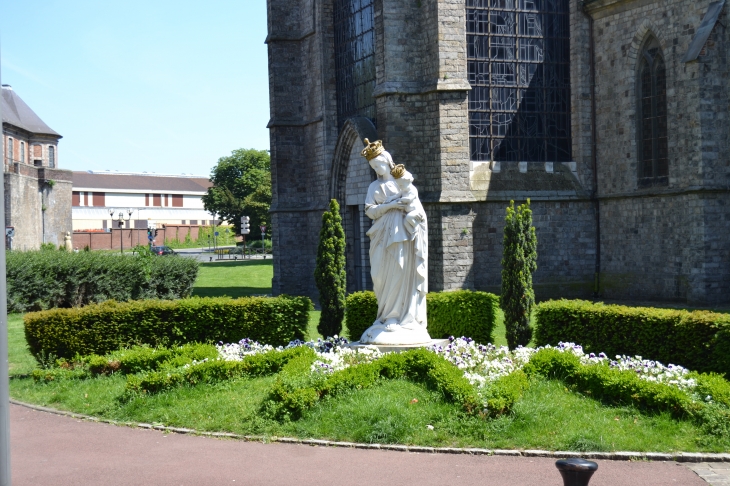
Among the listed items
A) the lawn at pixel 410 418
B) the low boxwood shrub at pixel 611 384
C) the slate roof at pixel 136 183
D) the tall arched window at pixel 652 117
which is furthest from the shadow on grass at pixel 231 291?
the slate roof at pixel 136 183

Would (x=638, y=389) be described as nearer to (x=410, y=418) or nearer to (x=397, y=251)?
(x=410, y=418)

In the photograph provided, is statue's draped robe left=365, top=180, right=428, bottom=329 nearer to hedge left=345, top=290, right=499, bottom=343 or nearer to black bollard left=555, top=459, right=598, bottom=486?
hedge left=345, top=290, right=499, bottom=343

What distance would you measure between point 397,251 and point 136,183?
9875 centimetres

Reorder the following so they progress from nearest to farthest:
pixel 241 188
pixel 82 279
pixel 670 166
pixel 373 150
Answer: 1. pixel 373 150
2. pixel 82 279
3. pixel 670 166
4. pixel 241 188

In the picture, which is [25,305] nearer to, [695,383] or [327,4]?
[327,4]

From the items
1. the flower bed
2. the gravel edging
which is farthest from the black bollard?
the flower bed

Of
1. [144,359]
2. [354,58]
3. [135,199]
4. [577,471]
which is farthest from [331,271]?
[135,199]

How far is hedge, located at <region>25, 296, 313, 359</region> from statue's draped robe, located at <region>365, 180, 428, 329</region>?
3307 mm

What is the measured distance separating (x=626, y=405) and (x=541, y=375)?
4.58 ft

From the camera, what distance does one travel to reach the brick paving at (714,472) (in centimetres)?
798

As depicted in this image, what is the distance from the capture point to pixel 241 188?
7662 cm

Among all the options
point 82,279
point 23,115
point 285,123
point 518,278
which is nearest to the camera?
point 518,278

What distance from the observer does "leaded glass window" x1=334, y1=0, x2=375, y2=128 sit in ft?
89.1

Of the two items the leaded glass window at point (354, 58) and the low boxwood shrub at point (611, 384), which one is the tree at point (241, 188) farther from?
the low boxwood shrub at point (611, 384)
